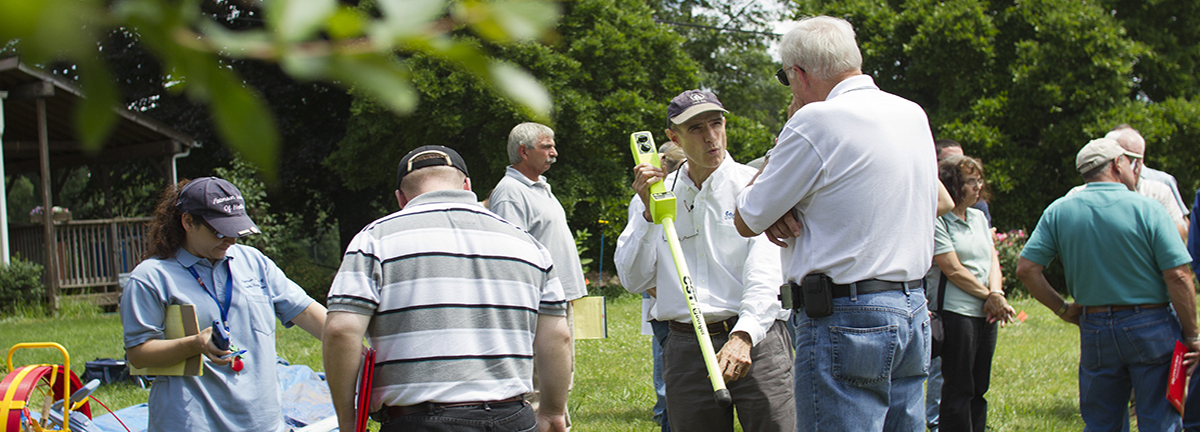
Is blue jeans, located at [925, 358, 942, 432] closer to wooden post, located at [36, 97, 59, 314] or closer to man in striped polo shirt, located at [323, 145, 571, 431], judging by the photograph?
man in striped polo shirt, located at [323, 145, 571, 431]

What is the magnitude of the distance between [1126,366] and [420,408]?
135 inches

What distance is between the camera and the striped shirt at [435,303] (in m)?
2.47

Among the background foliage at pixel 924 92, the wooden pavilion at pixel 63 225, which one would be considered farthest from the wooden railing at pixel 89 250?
the background foliage at pixel 924 92

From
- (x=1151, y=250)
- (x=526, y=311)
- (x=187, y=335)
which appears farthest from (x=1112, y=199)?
(x=187, y=335)

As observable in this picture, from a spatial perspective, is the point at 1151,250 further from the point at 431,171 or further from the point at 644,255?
the point at 431,171

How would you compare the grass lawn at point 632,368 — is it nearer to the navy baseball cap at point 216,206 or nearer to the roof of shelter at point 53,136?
the navy baseball cap at point 216,206

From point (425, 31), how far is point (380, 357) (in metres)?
2.14

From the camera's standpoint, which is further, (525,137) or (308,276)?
(308,276)

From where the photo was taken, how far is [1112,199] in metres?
4.05

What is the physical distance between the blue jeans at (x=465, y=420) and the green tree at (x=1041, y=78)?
1471 cm

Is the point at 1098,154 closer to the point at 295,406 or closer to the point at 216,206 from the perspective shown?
the point at 216,206

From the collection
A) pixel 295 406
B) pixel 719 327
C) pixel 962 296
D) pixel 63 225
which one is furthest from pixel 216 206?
pixel 63 225

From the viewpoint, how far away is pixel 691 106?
3566 millimetres

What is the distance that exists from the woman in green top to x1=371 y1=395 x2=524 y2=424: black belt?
3052mm
